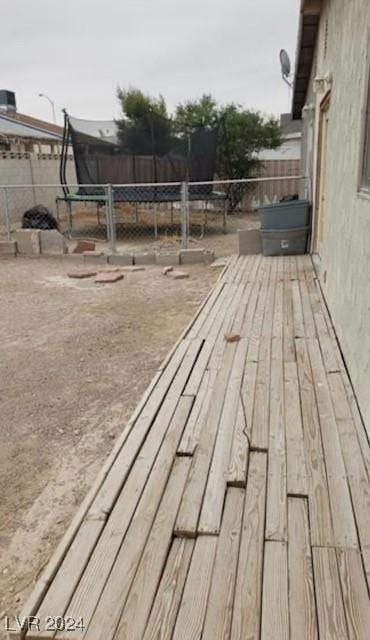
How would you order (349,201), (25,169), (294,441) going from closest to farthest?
(294,441) < (349,201) < (25,169)

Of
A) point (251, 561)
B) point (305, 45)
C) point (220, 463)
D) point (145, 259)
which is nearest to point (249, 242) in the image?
point (145, 259)

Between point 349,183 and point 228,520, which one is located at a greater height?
point 349,183

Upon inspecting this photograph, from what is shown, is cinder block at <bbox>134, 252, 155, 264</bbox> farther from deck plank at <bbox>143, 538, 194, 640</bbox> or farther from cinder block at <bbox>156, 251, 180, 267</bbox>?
deck plank at <bbox>143, 538, 194, 640</bbox>

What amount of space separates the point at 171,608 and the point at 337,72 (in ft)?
14.4

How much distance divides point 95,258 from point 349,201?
20.0 ft

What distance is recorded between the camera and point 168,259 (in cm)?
862

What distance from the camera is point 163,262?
8648mm

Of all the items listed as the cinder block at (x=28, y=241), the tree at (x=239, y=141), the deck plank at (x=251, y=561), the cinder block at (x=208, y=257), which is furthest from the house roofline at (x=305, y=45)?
the deck plank at (x=251, y=561)

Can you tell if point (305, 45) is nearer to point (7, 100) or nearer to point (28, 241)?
→ point (28, 241)

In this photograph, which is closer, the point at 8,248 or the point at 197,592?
the point at 197,592

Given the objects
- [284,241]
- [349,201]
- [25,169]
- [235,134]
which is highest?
[235,134]

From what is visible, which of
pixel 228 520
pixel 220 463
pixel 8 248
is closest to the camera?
pixel 228 520

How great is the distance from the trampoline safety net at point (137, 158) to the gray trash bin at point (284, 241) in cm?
388

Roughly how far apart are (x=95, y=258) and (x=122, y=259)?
52 cm
